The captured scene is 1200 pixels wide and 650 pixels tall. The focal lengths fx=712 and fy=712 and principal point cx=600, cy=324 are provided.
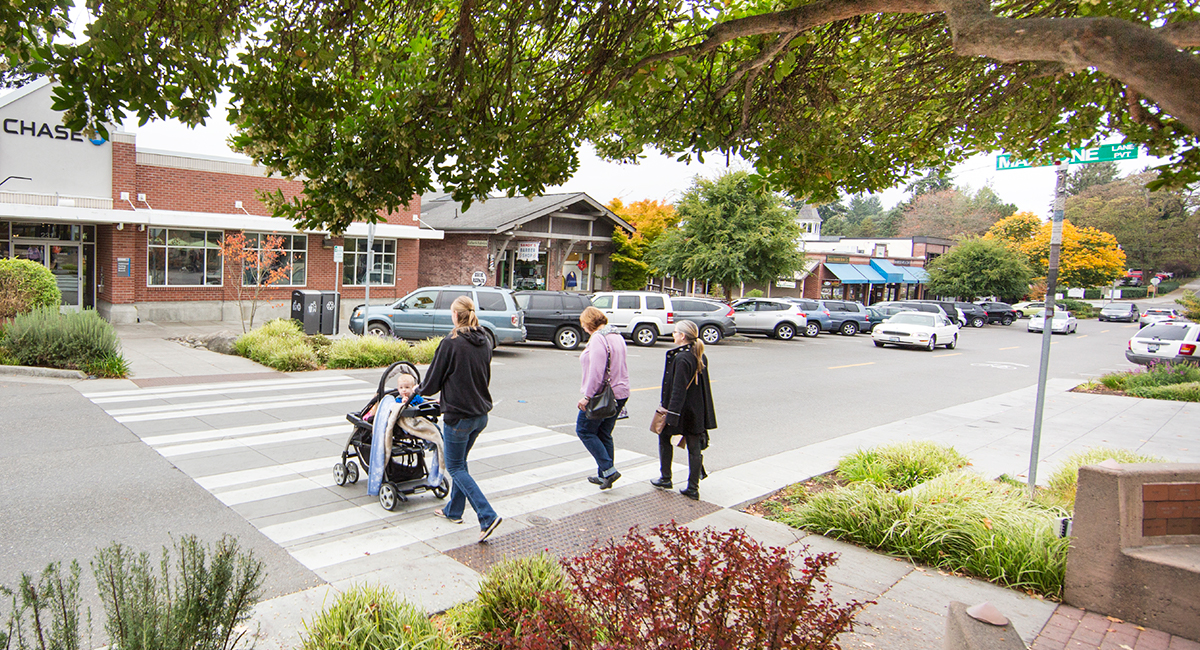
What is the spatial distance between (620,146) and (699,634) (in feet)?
19.5

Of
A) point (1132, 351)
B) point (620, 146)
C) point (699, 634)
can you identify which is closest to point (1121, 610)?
point (699, 634)

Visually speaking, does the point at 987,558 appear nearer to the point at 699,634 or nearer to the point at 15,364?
the point at 699,634

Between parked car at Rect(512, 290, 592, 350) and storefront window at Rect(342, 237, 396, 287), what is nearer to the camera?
parked car at Rect(512, 290, 592, 350)

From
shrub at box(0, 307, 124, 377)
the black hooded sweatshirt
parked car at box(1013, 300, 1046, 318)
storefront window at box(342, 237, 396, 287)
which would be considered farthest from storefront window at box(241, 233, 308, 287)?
parked car at box(1013, 300, 1046, 318)

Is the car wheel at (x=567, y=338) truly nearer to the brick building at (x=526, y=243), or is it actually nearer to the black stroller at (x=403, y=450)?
the brick building at (x=526, y=243)

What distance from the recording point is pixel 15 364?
12.0 meters

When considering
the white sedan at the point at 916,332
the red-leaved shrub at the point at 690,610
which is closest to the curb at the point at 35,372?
the red-leaved shrub at the point at 690,610

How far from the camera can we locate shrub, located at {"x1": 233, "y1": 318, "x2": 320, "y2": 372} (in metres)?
14.0

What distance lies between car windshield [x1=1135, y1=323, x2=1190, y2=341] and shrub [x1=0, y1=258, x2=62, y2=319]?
27233mm

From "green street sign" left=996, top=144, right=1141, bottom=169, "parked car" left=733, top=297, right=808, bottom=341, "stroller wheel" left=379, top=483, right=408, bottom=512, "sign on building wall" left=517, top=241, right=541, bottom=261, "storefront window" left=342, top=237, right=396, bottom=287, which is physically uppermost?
"green street sign" left=996, top=144, right=1141, bottom=169

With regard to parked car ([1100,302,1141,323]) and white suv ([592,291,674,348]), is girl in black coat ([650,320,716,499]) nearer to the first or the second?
white suv ([592,291,674,348])

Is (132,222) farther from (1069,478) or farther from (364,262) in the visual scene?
(1069,478)

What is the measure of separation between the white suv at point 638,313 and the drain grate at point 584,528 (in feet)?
51.9

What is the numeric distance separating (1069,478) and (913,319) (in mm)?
21299
